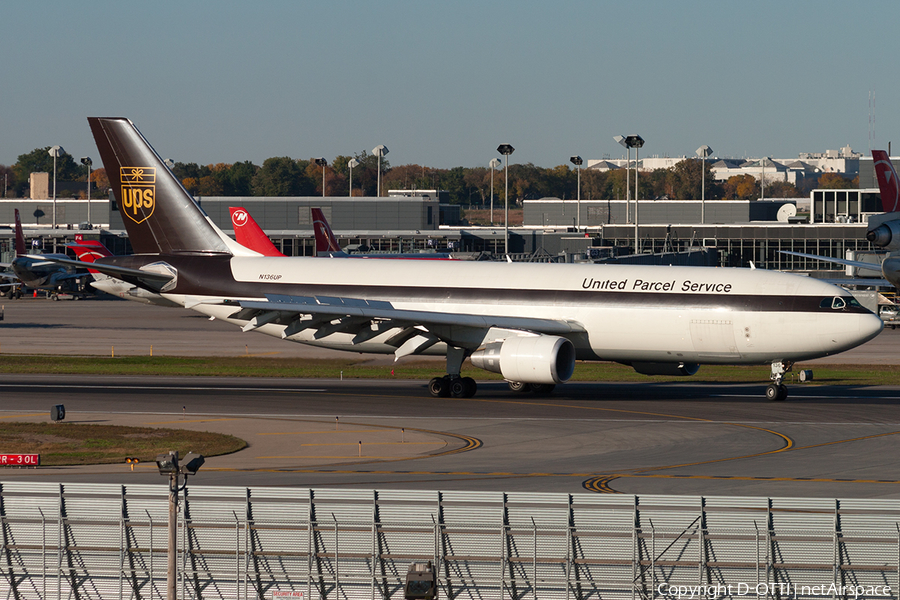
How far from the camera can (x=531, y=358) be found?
4197 centimetres

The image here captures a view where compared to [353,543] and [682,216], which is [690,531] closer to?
[353,543]

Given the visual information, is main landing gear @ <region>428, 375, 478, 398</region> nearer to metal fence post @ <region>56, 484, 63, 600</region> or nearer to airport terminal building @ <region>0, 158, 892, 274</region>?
metal fence post @ <region>56, 484, 63, 600</region>

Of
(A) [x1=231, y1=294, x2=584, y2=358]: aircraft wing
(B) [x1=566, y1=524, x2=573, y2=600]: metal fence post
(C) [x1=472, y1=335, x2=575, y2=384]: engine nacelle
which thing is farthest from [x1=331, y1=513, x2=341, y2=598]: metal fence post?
(A) [x1=231, y1=294, x2=584, y2=358]: aircraft wing

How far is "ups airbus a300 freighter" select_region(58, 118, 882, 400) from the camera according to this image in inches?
1670

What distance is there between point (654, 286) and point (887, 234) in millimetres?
29053

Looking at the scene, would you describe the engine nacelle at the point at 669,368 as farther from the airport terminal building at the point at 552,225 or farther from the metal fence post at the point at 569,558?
the airport terminal building at the point at 552,225

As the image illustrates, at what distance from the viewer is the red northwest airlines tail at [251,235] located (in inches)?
2472

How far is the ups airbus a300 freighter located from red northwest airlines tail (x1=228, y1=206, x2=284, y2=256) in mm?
9007

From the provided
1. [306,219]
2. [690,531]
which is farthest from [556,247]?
[690,531]

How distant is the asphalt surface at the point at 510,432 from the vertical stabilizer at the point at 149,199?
6661 millimetres

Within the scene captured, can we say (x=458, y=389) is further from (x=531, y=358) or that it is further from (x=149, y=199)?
(x=149, y=199)

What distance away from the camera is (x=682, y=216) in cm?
16612

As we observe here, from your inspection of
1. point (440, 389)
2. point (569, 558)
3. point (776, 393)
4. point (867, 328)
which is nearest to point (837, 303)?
point (867, 328)

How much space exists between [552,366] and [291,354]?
Answer: 2827 centimetres
